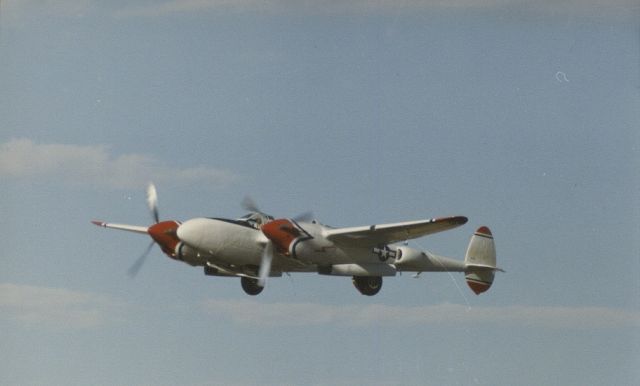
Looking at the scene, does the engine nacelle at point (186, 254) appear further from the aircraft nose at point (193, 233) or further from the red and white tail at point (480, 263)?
the red and white tail at point (480, 263)

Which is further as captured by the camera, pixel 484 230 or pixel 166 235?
pixel 484 230

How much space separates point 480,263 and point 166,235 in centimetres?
1259

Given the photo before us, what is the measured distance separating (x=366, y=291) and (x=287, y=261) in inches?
146

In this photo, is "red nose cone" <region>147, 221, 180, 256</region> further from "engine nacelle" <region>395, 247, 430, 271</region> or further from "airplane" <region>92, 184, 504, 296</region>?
"engine nacelle" <region>395, 247, 430, 271</region>

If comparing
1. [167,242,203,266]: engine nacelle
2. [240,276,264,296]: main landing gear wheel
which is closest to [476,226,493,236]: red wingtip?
[240,276,264,296]: main landing gear wheel

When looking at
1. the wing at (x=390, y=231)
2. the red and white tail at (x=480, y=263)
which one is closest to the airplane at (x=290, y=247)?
the wing at (x=390, y=231)

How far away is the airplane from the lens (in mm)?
35812

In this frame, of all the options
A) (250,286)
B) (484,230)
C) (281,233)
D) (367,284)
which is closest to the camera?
(281,233)

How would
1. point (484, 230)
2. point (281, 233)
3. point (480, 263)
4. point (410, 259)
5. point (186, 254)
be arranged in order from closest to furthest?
point (281, 233)
point (186, 254)
point (410, 259)
point (480, 263)
point (484, 230)

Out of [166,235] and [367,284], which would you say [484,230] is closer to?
[367,284]

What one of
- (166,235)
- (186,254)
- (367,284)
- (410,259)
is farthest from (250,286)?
(410,259)

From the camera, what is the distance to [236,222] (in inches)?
1443

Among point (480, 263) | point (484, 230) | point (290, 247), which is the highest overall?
point (484, 230)

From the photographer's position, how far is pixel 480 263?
140 ft
